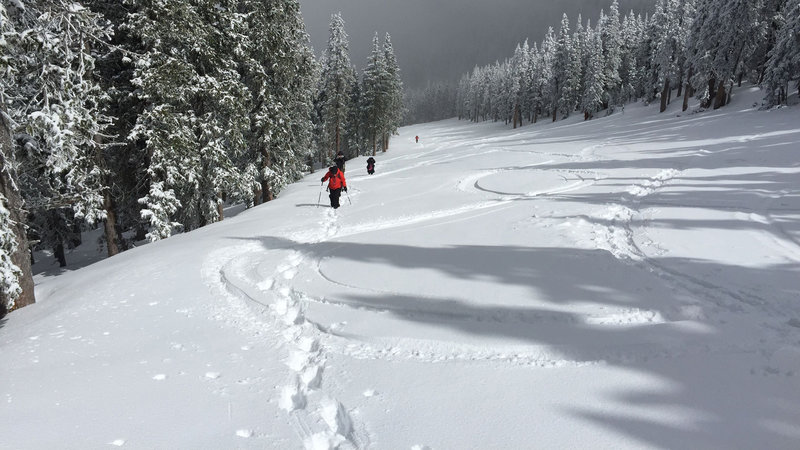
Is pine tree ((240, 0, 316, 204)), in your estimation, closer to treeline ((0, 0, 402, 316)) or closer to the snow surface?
treeline ((0, 0, 402, 316))

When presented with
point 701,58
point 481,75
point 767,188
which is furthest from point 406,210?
point 481,75

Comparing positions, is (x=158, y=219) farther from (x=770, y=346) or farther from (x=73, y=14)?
(x=770, y=346)

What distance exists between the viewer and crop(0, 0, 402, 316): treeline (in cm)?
838

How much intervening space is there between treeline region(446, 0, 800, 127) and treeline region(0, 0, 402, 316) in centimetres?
3360

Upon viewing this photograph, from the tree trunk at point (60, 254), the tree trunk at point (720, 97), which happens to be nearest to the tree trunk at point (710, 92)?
the tree trunk at point (720, 97)

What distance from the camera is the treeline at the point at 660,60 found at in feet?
104

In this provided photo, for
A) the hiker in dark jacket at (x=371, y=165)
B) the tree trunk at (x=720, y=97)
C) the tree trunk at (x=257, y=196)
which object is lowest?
the tree trunk at (x=257, y=196)

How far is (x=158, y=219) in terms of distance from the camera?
13.9 m

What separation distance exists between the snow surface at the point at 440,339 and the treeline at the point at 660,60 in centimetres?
3068

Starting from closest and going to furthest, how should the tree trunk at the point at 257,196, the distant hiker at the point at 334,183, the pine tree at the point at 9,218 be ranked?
the pine tree at the point at 9,218 < the distant hiker at the point at 334,183 < the tree trunk at the point at 257,196

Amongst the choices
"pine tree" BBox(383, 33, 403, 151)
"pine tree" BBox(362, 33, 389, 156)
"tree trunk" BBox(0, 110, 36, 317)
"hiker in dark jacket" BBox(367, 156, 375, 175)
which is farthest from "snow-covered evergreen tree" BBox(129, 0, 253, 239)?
"pine tree" BBox(383, 33, 403, 151)

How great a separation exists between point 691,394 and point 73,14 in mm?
12478

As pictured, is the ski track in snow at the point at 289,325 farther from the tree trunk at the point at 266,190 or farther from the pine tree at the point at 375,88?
the pine tree at the point at 375,88

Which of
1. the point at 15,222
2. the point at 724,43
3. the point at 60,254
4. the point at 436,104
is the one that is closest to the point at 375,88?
the point at 724,43
